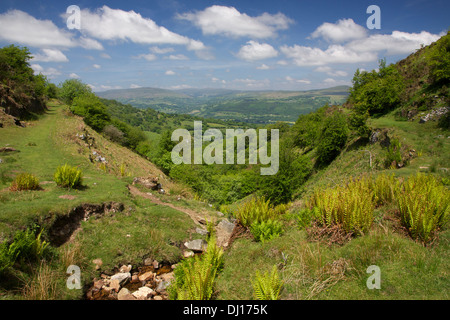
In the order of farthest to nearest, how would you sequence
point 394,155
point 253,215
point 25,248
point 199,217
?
point 394,155 < point 199,217 < point 253,215 < point 25,248

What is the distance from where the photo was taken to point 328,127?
97.0 feet

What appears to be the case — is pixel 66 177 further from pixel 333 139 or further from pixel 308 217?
pixel 333 139

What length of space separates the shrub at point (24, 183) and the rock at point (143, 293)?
763 cm

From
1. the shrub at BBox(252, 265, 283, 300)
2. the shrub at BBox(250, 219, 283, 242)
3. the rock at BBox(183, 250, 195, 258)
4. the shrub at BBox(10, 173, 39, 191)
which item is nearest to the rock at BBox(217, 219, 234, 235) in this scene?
the rock at BBox(183, 250, 195, 258)

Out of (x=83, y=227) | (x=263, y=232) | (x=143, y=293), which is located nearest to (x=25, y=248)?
(x=83, y=227)

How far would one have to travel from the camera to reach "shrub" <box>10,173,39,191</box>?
9.69 m

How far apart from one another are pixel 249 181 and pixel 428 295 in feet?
77.4

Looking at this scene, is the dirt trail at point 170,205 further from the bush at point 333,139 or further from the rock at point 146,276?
the bush at point 333,139

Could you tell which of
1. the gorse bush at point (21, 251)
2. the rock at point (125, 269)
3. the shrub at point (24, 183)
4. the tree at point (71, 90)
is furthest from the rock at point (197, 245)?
the tree at point (71, 90)

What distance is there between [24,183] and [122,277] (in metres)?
6.90

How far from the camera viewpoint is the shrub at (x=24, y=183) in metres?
9.69

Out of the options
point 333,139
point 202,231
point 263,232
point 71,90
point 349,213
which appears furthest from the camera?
point 71,90

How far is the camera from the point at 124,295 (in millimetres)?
6379
